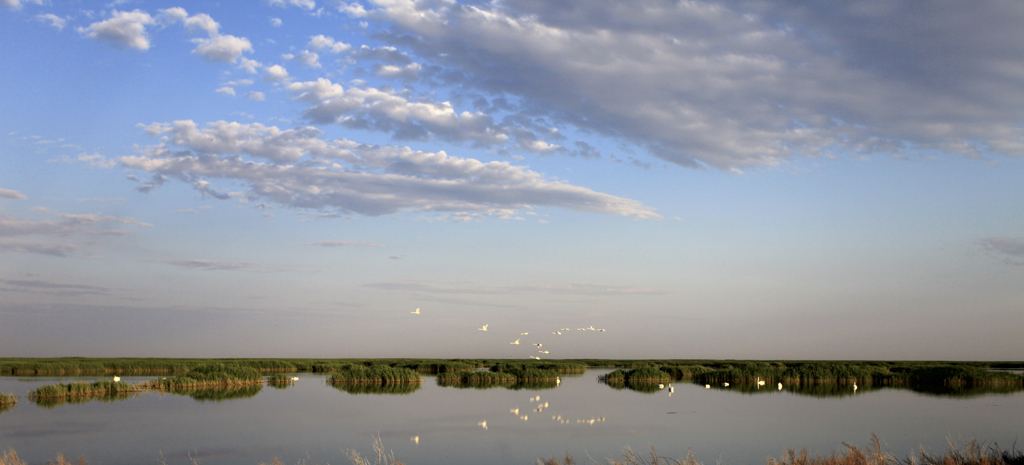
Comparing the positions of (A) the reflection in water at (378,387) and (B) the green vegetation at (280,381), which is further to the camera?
(B) the green vegetation at (280,381)

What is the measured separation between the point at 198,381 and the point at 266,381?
7282 millimetres

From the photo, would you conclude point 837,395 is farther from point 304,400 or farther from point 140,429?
point 140,429

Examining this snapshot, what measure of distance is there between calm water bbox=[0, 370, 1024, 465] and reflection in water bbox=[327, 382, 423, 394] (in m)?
1.82

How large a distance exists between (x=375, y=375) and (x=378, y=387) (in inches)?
171

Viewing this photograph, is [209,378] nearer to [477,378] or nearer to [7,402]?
[7,402]

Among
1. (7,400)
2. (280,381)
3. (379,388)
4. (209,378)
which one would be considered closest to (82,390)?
(7,400)

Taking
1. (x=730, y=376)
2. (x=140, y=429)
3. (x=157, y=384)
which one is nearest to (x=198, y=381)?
(x=157, y=384)

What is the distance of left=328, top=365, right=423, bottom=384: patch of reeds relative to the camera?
44.4 m

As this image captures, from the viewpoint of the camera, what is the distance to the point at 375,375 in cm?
4575

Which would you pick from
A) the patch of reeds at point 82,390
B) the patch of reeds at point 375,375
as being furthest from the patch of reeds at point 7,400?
the patch of reeds at point 375,375

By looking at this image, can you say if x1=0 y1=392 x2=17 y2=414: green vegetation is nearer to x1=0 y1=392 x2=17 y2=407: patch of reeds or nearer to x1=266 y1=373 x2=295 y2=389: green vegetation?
x1=0 y1=392 x2=17 y2=407: patch of reeds

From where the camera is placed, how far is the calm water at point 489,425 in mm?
18828

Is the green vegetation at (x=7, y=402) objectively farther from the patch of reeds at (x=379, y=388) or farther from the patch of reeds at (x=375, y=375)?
the patch of reeds at (x=375, y=375)

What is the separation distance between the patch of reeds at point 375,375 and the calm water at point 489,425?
783 centimetres
